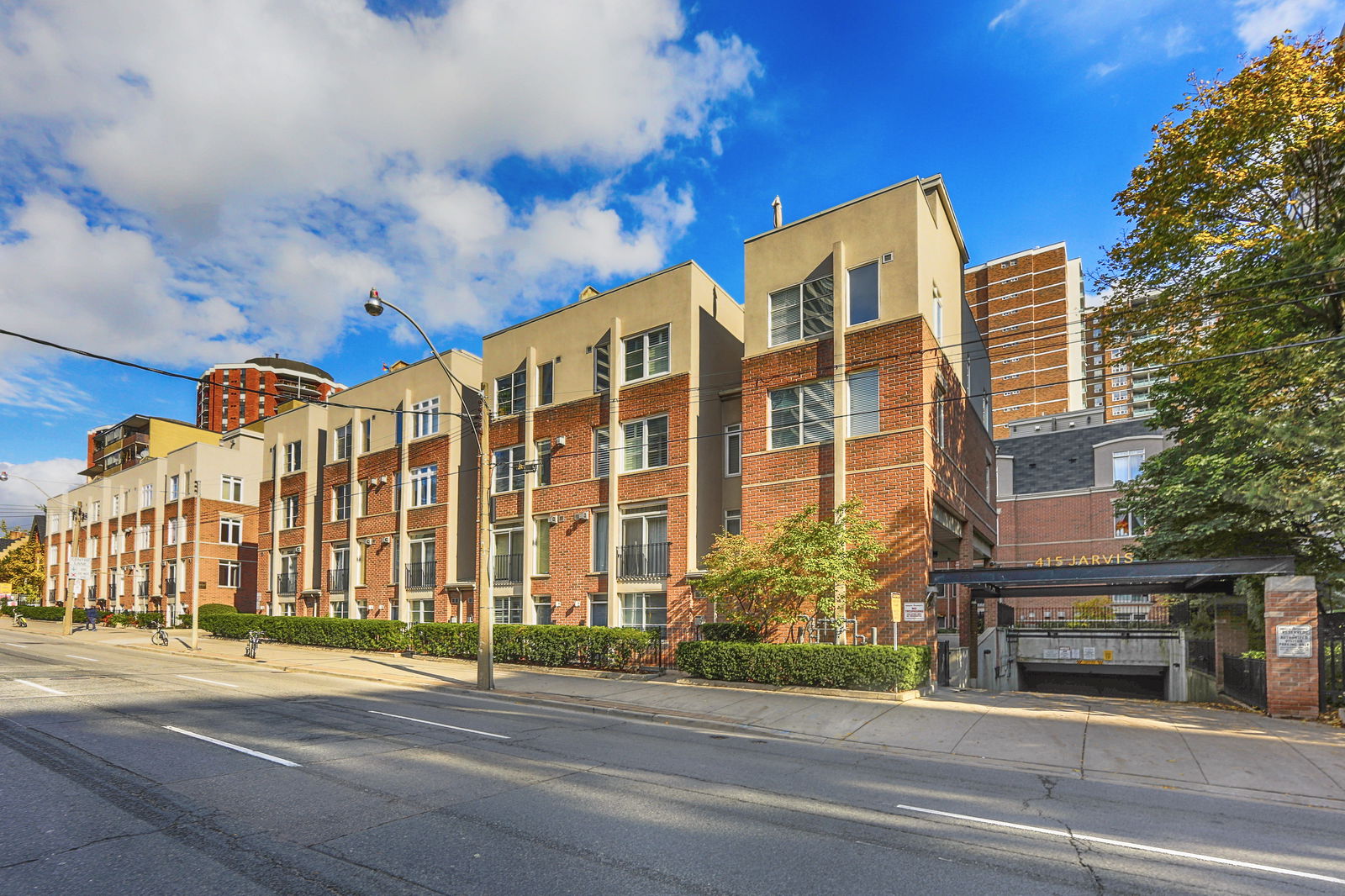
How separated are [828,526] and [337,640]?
71.1ft

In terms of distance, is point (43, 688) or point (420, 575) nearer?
point (43, 688)

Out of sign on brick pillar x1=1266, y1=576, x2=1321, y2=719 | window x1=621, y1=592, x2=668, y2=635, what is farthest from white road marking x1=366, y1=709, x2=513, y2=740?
sign on brick pillar x1=1266, y1=576, x2=1321, y2=719

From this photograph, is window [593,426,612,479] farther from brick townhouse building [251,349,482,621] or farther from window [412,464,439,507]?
window [412,464,439,507]

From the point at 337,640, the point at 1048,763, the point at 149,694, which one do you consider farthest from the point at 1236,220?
the point at 337,640

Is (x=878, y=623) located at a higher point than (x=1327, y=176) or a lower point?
lower

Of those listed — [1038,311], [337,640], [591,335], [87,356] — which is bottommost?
[337,640]

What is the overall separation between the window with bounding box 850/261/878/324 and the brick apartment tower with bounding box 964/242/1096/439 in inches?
3020

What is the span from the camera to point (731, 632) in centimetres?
2016

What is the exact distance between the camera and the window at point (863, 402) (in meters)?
20.3

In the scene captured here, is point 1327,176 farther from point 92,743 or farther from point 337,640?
point 337,640

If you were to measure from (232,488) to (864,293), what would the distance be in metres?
44.7

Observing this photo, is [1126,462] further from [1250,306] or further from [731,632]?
[731,632]

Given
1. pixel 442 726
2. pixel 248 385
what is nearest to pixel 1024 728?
pixel 442 726

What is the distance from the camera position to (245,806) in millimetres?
7688
